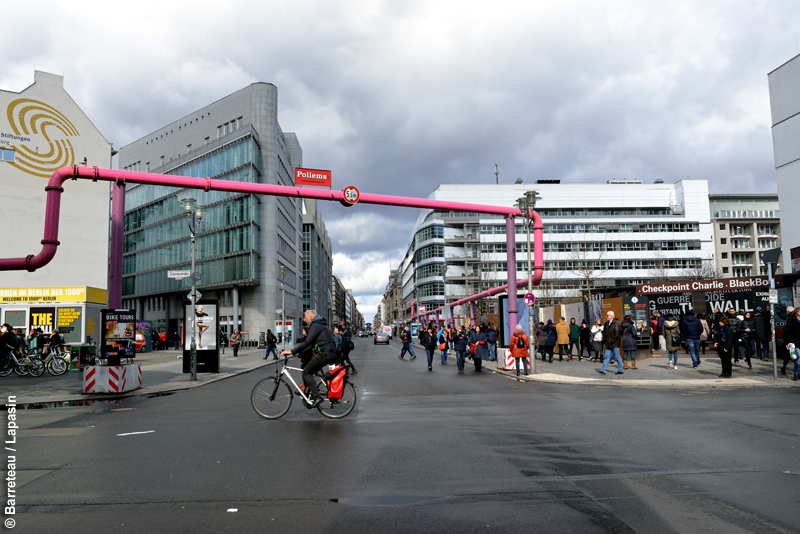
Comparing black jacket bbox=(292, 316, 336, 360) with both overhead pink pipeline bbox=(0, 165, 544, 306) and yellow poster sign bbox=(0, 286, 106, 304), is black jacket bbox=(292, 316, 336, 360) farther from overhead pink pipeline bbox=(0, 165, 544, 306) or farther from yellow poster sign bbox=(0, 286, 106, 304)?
yellow poster sign bbox=(0, 286, 106, 304)

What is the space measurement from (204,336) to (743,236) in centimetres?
11092

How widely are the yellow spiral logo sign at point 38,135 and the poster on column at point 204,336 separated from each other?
35.3m

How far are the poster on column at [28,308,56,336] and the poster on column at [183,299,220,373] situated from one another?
1937 cm

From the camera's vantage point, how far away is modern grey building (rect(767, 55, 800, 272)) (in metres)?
36.4

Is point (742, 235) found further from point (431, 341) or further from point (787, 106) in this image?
point (431, 341)

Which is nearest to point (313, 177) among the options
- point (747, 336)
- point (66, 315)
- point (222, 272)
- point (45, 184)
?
point (747, 336)

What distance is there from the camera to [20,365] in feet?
67.7

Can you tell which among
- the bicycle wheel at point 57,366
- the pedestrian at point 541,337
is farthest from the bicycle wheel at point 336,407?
the bicycle wheel at point 57,366

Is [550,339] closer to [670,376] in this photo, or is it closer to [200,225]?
[670,376]

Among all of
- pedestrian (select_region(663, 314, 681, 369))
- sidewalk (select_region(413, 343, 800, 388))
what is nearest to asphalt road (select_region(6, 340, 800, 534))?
sidewalk (select_region(413, 343, 800, 388))

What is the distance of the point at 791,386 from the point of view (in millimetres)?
13594

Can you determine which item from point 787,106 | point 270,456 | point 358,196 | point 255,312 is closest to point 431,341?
point 358,196

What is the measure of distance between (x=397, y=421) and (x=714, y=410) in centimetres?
576

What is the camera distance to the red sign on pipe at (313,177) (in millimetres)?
16719
